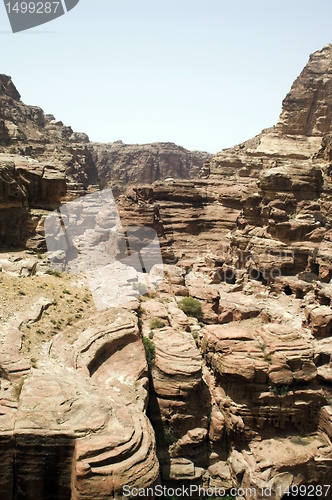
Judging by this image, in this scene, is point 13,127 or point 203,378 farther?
point 13,127

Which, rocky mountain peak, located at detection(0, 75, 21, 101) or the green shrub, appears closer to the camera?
the green shrub

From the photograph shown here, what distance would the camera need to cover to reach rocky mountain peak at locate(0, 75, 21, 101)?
74.3 m

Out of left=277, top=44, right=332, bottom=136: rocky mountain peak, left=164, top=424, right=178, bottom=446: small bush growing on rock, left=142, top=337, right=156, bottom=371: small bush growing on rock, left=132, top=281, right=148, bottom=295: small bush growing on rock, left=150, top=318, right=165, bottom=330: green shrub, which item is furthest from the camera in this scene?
left=277, top=44, right=332, bottom=136: rocky mountain peak

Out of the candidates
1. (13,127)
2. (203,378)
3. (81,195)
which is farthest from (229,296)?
(13,127)

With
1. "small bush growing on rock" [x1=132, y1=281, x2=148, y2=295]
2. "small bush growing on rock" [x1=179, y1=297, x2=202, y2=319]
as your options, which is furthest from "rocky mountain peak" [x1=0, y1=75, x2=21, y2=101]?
"small bush growing on rock" [x1=179, y1=297, x2=202, y2=319]

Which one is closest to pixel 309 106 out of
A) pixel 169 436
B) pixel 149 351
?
pixel 149 351

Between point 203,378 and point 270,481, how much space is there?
4322 mm

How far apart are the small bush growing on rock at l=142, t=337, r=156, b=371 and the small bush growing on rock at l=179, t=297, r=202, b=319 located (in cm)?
698

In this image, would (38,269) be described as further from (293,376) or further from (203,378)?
(293,376)

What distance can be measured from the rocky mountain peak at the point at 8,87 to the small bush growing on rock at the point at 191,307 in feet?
209

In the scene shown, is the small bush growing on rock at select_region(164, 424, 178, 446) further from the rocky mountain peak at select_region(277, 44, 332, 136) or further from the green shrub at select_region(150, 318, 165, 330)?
the rocky mountain peak at select_region(277, 44, 332, 136)

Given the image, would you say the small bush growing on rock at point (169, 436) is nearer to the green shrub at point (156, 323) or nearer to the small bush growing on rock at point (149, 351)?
the small bush growing on rock at point (149, 351)

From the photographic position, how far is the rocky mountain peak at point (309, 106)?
58.7 meters

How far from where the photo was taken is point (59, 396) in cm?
1039
